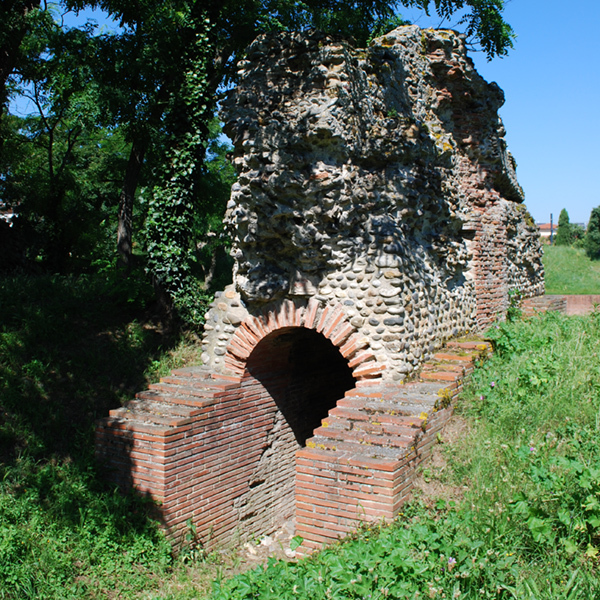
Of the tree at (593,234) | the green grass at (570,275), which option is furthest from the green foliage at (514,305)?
the tree at (593,234)

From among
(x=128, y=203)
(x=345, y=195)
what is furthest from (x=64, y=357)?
(x=345, y=195)

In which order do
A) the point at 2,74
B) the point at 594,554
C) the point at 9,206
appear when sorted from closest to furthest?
the point at 594,554 < the point at 2,74 < the point at 9,206

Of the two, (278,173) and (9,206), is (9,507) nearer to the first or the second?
(278,173)

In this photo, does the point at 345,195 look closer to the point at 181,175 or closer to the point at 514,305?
the point at 181,175

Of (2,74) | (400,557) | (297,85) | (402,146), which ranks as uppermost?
(2,74)

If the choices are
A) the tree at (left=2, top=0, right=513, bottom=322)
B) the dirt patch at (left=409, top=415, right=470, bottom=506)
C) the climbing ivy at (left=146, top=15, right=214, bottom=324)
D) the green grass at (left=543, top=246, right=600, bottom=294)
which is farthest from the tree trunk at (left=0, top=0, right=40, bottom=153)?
the green grass at (left=543, top=246, right=600, bottom=294)

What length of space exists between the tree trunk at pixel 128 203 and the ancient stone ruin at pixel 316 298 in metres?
4.64

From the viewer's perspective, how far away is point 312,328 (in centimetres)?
629

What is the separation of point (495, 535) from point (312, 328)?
3205 mm

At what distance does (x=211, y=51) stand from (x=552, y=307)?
804cm

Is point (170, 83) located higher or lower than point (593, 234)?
higher

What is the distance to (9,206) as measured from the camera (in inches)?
585

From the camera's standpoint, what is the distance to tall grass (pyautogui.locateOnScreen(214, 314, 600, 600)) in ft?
10.8

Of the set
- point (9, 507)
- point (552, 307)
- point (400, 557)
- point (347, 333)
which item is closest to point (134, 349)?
point (9, 507)
